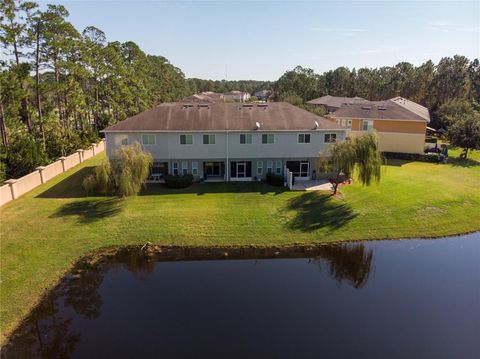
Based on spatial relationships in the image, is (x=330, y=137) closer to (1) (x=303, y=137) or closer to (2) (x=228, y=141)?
(1) (x=303, y=137)

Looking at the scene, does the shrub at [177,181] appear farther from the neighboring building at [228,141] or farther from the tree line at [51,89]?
the tree line at [51,89]

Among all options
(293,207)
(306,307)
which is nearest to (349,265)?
(306,307)

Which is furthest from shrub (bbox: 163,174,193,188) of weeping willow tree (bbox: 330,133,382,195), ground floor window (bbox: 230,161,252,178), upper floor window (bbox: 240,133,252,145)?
weeping willow tree (bbox: 330,133,382,195)

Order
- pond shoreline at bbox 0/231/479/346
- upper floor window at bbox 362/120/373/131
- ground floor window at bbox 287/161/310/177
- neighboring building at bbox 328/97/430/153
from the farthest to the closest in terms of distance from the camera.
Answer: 1. upper floor window at bbox 362/120/373/131
2. neighboring building at bbox 328/97/430/153
3. ground floor window at bbox 287/161/310/177
4. pond shoreline at bbox 0/231/479/346

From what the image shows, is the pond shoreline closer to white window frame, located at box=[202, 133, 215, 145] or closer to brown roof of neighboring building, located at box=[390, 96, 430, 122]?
white window frame, located at box=[202, 133, 215, 145]

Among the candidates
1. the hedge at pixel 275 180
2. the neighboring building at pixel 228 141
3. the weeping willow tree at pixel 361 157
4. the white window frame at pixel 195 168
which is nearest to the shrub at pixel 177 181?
the white window frame at pixel 195 168
